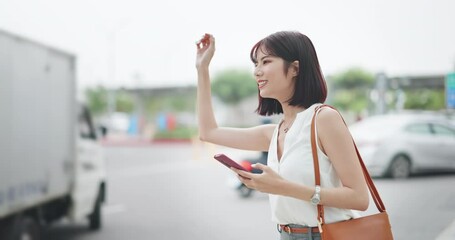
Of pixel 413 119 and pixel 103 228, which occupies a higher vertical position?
pixel 413 119

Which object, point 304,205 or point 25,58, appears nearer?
point 304,205

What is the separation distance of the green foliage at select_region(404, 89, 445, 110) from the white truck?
70211mm

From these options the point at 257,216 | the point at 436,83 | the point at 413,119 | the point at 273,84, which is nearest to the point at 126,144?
the point at 436,83


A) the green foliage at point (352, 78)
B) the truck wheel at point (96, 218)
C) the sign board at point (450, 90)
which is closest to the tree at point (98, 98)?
the green foliage at point (352, 78)

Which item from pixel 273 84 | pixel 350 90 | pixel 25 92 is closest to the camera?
pixel 273 84

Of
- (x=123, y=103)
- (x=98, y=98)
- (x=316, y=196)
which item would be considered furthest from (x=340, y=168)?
(x=123, y=103)

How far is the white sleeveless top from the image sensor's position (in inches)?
76.2

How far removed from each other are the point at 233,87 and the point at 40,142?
57627mm

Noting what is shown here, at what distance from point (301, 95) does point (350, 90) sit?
78271 mm

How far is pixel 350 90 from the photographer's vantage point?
78875 millimetres

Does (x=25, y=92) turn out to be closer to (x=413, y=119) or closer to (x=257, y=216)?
(x=257, y=216)

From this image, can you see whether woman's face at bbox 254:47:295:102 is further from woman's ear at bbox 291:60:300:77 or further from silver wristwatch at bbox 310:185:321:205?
silver wristwatch at bbox 310:185:321:205

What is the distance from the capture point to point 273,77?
2.06 meters

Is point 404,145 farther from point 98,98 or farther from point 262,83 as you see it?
point 98,98
